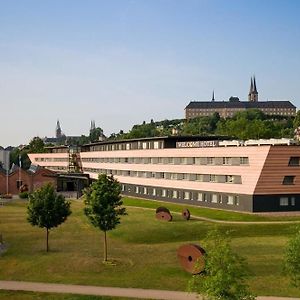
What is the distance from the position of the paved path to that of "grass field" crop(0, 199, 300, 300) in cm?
119

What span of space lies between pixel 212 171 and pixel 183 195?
10543 millimetres

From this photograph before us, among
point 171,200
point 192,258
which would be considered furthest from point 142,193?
point 192,258

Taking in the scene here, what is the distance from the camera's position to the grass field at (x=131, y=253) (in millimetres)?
35188

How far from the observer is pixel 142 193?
105688 mm

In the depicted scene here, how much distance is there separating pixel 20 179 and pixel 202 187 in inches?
2309

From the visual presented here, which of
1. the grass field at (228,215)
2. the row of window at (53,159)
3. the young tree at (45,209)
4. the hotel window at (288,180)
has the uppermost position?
the row of window at (53,159)

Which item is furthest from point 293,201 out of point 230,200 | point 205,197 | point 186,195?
point 186,195

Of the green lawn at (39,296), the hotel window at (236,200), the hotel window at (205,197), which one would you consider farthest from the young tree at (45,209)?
the hotel window at (205,197)

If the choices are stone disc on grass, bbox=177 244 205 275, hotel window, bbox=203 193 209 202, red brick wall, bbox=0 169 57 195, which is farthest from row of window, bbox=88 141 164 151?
stone disc on grass, bbox=177 244 205 275

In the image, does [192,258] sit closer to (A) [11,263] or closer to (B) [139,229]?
(A) [11,263]

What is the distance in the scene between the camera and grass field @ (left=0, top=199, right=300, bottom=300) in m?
35.2

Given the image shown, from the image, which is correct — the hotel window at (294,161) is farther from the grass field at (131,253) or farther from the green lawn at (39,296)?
the green lawn at (39,296)

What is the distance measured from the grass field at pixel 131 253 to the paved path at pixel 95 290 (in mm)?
1190

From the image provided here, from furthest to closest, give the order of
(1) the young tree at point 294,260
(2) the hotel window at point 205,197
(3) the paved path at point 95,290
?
(2) the hotel window at point 205,197 → (3) the paved path at point 95,290 → (1) the young tree at point 294,260
